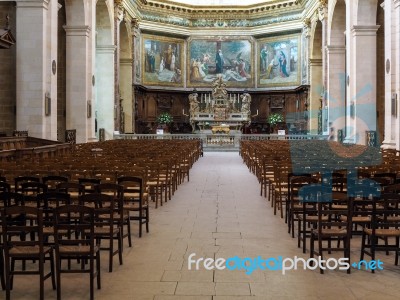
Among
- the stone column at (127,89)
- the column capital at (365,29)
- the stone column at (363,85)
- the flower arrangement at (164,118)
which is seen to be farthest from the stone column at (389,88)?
the flower arrangement at (164,118)

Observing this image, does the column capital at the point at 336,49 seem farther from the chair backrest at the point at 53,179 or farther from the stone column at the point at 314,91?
the chair backrest at the point at 53,179

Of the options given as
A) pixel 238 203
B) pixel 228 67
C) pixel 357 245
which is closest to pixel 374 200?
pixel 357 245

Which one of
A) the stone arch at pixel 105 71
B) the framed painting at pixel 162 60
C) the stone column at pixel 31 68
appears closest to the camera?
the stone column at pixel 31 68

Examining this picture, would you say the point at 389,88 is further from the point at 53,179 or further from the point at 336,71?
the point at 53,179

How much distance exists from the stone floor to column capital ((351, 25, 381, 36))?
17.6 metres

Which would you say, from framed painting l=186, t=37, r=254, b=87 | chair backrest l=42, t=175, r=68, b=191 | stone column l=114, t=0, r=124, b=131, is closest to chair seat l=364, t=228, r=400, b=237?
chair backrest l=42, t=175, r=68, b=191

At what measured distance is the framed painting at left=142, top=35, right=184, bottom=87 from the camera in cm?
4394

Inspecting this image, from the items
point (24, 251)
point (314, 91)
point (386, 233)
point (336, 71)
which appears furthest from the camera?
point (314, 91)

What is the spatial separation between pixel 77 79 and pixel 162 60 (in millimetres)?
18767

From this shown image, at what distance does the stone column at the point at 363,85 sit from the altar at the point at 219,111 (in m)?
13.5

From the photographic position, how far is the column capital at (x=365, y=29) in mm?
26078

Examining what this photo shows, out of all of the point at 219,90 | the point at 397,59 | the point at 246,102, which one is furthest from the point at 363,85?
the point at 219,90

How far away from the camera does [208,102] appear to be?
4491 cm

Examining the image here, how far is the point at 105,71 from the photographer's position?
113 ft
